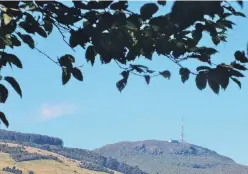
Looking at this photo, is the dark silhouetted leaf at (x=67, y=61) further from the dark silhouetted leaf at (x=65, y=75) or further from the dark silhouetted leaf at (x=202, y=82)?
the dark silhouetted leaf at (x=202, y=82)

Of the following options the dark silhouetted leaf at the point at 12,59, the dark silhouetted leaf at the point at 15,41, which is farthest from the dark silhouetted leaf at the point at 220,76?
the dark silhouetted leaf at the point at 15,41

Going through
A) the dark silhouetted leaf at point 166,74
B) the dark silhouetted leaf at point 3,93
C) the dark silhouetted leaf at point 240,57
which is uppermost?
the dark silhouetted leaf at point 240,57

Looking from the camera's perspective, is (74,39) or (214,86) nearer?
(214,86)

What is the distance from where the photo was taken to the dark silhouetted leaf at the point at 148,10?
7102 millimetres

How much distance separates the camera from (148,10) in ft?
23.5

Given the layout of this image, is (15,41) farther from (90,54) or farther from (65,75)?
(90,54)

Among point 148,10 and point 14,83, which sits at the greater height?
point 148,10

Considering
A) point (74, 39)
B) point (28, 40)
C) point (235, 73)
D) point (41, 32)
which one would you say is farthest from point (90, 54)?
point (235, 73)

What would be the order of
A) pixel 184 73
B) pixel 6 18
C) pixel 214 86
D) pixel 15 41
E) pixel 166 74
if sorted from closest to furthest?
pixel 6 18, pixel 214 86, pixel 166 74, pixel 184 73, pixel 15 41

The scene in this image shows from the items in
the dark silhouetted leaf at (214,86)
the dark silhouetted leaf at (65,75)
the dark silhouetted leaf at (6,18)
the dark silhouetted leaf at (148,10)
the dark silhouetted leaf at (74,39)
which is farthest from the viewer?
the dark silhouetted leaf at (65,75)

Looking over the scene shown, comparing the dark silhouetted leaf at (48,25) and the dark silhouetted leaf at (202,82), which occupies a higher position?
the dark silhouetted leaf at (48,25)

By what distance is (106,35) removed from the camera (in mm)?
7641

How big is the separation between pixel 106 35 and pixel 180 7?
2.96m

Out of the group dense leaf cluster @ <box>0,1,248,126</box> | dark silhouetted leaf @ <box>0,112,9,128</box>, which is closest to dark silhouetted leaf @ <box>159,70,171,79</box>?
dense leaf cluster @ <box>0,1,248,126</box>
